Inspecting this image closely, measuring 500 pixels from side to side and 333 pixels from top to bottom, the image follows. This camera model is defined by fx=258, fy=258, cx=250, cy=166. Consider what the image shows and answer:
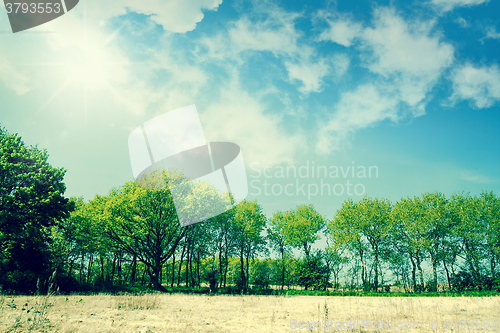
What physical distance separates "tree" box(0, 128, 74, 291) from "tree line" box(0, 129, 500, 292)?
0.10m

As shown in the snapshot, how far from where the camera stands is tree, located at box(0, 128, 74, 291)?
24.5 m

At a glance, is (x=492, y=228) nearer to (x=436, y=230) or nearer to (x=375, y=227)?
(x=436, y=230)

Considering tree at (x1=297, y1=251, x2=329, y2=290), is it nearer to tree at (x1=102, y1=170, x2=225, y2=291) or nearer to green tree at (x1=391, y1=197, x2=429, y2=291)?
green tree at (x1=391, y1=197, x2=429, y2=291)

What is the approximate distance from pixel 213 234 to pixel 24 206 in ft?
104

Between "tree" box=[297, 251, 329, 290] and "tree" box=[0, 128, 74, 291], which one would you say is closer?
"tree" box=[0, 128, 74, 291]

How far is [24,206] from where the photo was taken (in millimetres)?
24797

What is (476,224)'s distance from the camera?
45031 mm

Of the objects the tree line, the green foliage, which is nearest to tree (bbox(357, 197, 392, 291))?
the tree line

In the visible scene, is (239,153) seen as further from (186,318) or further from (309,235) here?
(309,235)

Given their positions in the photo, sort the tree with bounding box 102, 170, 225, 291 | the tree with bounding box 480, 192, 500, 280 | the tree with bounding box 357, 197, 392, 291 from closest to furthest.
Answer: the tree with bounding box 102, 170, 225, 291, the tree with bounding box 480, 192, 500, 280, the tree with bounding box 357, 197, 392, 291

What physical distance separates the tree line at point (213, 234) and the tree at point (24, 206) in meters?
0.10

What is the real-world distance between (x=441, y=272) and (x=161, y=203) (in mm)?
52996

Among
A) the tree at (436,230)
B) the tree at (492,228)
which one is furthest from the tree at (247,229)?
the tree at (492,228)

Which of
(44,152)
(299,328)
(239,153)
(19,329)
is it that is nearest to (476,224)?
(239,153)
